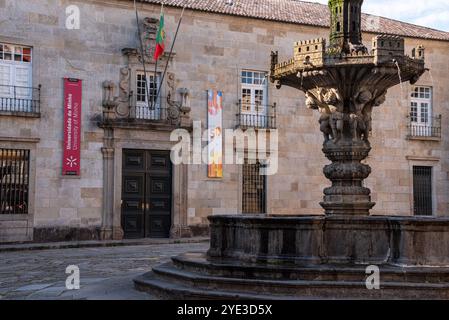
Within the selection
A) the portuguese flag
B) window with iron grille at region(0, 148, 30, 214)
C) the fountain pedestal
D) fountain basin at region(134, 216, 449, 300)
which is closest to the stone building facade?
window with iron grille at region(0, 148, 30, 214)

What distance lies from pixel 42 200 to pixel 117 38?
524cm

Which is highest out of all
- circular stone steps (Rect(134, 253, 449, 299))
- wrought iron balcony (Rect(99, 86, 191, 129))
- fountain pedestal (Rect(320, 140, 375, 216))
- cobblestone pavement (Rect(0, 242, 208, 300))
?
wrought iron balcony (Rect(99, 86, 191, 129))

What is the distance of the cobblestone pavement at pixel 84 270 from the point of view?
8.37m

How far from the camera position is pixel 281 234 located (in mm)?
7984

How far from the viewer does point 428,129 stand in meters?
24.1

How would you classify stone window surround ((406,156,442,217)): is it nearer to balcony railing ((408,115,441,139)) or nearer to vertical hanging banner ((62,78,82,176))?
balcony railing ((408,115,441,139))

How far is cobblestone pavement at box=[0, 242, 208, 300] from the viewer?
8.37m

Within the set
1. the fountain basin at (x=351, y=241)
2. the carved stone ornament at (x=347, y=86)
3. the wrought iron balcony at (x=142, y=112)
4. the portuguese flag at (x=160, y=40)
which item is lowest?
the fountain basin at (x=351, y=241)

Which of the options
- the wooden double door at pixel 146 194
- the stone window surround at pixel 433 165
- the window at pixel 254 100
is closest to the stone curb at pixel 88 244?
the wooden double door at pixel 146 194

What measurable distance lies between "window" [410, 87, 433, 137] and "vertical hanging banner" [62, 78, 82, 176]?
1232cm

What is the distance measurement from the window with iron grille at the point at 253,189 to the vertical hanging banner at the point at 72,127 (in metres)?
5.52

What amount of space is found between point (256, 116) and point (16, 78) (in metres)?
7.56

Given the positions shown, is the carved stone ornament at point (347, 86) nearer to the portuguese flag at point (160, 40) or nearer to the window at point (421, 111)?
the portuguese flag at point (160, 40)
